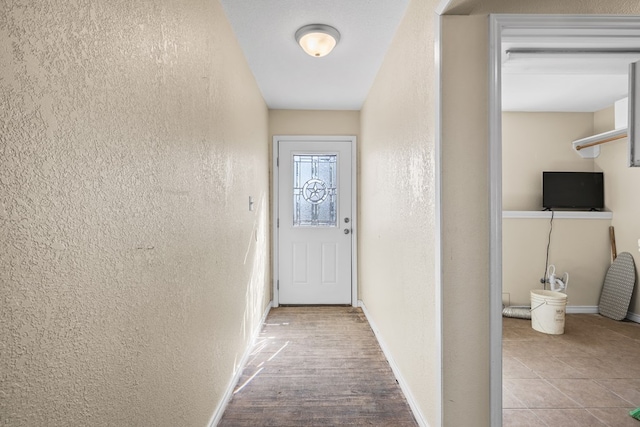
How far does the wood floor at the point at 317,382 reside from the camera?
6.13 ft

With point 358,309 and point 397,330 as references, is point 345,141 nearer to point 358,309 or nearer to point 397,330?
point 358,309

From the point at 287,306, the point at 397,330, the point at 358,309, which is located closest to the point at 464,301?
the point at 397,330

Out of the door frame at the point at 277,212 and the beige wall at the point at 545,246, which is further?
the door frame at the point at 277,212

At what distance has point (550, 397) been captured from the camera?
2.10 metres

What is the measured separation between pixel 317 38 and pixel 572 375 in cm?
301

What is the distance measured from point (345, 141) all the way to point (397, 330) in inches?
96.3

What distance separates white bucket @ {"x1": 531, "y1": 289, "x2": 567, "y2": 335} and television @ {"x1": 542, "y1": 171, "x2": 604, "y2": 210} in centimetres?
118

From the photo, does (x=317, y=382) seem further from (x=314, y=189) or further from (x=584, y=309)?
(x=584, y=309)

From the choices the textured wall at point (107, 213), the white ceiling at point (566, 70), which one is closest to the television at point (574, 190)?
the white ceiling at point (566, 70)

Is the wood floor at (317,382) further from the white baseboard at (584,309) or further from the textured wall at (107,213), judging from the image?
the white baseboard at (584,309)

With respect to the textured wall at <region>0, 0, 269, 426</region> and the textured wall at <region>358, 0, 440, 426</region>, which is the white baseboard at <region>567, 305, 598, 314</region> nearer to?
the textured wall at <region>358, 0, 440, 426</region>

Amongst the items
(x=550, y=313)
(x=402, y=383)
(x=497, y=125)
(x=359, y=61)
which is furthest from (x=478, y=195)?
(x=550, y=313)

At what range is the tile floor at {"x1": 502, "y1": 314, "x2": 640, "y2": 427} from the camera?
193 cm

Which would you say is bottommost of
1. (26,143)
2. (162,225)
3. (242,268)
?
(242,268)
